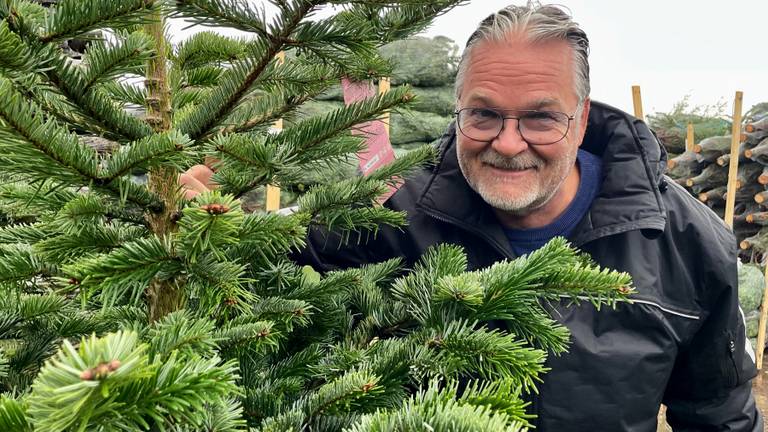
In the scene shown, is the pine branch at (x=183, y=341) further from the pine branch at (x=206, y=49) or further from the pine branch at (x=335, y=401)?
the pine branch at (x=206, y=49)

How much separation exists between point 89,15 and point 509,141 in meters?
1.81

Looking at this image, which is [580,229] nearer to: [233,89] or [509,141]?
[509,141]

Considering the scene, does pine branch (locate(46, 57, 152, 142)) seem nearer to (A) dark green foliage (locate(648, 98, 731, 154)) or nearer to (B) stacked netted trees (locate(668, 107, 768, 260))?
(B) stacked netted trees (locate(668, 107, 768, 260))

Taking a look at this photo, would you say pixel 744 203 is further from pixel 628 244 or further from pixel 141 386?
pixel 141 386

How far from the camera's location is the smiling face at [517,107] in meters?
2.34

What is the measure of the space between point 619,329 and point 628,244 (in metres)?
0.36

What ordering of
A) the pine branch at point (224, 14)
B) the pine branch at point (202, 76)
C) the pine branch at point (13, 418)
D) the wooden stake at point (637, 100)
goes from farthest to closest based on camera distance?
1. the wooden stake at point (637, 100)
2. the pine branch at point (202, 76)
3. the pine branch at point (224, 14)
4. the pine branch at point (13, 418)

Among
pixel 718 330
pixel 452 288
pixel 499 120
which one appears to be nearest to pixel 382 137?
pixel 499 120

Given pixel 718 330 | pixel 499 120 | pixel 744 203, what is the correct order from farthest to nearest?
1. pixel 744 203
2. pixel 718 330
3. pixel 499 120

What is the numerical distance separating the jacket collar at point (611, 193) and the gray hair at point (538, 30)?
29cm

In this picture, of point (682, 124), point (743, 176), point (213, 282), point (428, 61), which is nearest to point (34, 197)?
point (213, 282)

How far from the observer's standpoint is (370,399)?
3.14 ft

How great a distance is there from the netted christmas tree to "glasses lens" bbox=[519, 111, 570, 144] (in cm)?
113

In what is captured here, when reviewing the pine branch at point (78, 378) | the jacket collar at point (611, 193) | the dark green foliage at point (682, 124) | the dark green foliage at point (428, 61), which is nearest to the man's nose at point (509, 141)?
the jacket collar at point (611, 193)
